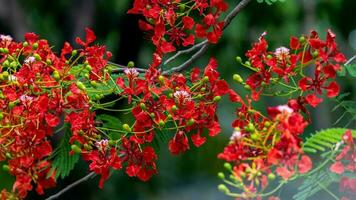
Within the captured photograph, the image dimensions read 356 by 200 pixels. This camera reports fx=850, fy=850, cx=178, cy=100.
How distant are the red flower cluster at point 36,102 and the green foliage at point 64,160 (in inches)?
2.0

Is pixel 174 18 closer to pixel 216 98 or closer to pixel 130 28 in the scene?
pixel 216 98

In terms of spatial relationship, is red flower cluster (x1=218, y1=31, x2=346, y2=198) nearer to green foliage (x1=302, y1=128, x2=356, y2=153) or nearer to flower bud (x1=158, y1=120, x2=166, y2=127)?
green foliage (x1=302, y1=128, x2=356, y2=153)

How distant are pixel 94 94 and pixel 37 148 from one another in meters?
0.22

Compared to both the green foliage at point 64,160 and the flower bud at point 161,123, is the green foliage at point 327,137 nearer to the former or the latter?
the flower bud at point 161,123

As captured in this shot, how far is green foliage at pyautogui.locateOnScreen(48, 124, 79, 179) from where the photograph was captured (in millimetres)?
2410

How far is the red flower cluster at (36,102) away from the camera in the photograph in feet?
7.16

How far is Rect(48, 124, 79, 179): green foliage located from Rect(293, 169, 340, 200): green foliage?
807 millimetres

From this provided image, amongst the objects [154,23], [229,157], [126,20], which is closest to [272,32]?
[126,20]

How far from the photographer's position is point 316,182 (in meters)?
1.79

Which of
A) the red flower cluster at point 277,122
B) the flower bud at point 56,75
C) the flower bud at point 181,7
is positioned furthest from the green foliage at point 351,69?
the flower bud at point 56,75

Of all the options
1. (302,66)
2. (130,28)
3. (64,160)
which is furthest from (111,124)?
(130,28)

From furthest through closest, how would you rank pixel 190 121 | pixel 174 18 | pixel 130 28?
pixel 130 28 → pixel 174 18 → pixel 190 121

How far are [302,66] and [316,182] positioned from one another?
39 cm

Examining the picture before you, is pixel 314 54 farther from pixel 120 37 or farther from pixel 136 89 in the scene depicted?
pixel 120 37
